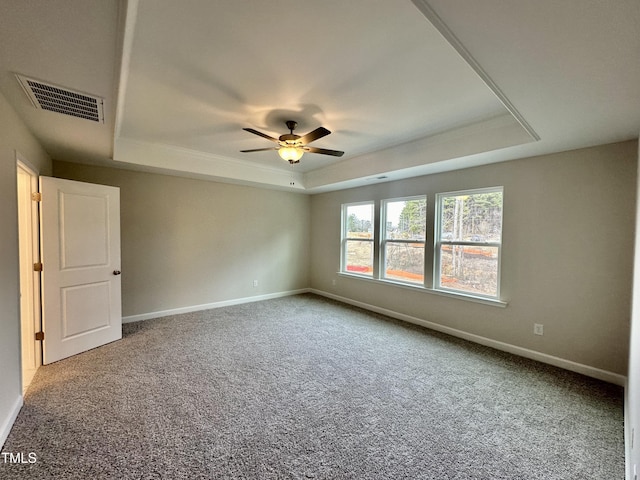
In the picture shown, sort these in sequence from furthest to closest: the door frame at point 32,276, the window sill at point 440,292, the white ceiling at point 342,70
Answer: the window sill at point 440,292, the door frame at point 32,276, the white ceiling at point 342,70

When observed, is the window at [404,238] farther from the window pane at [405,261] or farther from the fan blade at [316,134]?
the fan blade at [316,134]

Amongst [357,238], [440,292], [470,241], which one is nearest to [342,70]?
[470,241]

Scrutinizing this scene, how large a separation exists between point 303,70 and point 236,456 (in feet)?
8.94

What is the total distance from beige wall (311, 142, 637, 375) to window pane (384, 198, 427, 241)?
2.09ft

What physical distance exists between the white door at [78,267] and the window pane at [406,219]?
4.09m

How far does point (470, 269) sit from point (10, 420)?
186 inches

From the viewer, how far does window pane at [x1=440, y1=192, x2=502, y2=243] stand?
3492 millimetres

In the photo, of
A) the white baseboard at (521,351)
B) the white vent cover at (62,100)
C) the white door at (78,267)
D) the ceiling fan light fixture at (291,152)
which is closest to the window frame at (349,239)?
the white baseboard at (521,351)

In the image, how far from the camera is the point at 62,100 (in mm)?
2049

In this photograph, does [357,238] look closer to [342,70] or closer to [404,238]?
[404,238]

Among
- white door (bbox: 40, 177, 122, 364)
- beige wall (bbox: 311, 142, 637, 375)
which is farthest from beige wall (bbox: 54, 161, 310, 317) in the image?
beige wall (bbox: 311, 142, 637, 375)

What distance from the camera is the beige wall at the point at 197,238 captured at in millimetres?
4191

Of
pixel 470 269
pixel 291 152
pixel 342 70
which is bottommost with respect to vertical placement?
pixel 470 269

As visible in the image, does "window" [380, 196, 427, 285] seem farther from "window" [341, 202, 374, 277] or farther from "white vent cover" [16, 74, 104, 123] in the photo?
"white vent cover" [16, 74, 104, 123]
